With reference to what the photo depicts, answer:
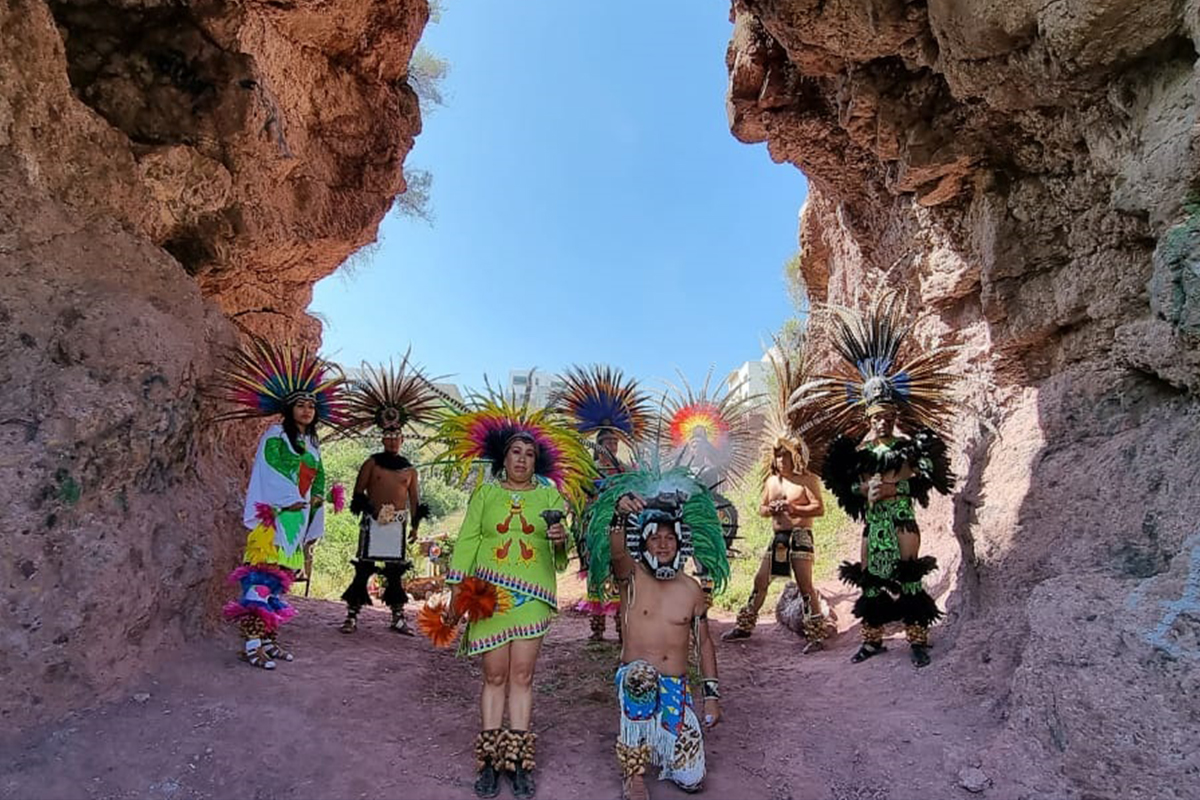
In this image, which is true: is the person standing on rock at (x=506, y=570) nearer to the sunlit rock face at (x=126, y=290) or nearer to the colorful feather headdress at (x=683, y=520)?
the colorful feather headdress at (x=683, y=520)

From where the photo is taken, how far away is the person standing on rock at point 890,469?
5.02 m

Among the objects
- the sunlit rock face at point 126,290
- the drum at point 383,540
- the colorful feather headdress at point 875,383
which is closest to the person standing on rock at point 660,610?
the colorful feather headdress at point 875,383

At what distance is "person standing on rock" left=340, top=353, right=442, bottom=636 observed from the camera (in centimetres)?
600

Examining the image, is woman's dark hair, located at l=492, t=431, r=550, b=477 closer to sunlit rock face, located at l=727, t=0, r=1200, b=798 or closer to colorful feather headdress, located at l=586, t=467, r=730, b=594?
colorful feather headdress, located at l=586, t=467, r=730, b=594

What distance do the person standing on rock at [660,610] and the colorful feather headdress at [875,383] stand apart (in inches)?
76.1

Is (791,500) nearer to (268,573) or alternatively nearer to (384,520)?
(384,520)

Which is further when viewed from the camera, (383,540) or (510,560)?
(383,540)

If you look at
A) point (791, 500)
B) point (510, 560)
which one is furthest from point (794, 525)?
point (510, 560)

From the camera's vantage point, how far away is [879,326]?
5473mm

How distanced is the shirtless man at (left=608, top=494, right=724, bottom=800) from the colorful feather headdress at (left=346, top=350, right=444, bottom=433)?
279 cm

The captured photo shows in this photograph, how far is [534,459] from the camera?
4.24 meters

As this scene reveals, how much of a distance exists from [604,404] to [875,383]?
2436 millimetres

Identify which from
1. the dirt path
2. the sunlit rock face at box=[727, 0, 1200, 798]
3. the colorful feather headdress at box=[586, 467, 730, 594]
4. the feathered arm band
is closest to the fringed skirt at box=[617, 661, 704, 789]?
the dirt path

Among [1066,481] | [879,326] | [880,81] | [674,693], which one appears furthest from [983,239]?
[674,693]
